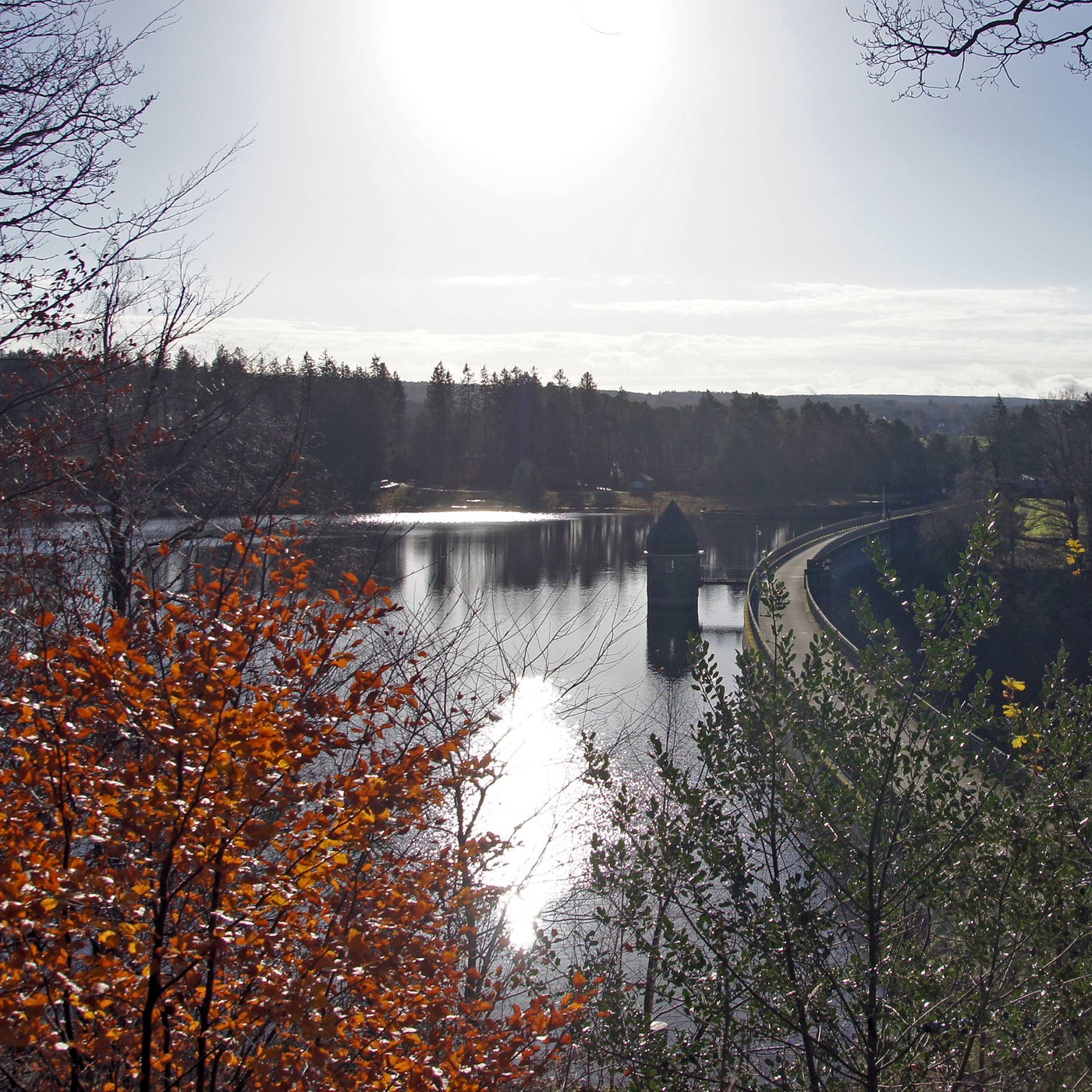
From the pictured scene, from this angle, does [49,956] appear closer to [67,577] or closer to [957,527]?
[67,577]

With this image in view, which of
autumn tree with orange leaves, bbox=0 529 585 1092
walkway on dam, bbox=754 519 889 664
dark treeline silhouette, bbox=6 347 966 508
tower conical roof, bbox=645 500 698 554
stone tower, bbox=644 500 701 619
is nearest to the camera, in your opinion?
autumn tree with orange leaves, bbox=0 529 585 1092

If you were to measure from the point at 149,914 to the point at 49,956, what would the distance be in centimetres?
72

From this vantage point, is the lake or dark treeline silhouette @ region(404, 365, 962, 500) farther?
dark treeline silhouette @ region(404, 365, 962, 500)

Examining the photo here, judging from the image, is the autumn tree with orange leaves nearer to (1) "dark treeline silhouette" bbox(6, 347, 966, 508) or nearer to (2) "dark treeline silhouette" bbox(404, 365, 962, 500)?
(1) "dark treeline silhouette" bbox(6, 347, 966, 508)

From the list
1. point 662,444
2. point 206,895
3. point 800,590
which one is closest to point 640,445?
point 662,444

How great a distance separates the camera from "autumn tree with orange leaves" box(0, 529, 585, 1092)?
2766 millimetres

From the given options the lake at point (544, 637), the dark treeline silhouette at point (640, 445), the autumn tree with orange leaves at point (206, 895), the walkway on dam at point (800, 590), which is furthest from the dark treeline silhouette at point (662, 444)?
the autumn tree with orange leaves at point (206, 895)

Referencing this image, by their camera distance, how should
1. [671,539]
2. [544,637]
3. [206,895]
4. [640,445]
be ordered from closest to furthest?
[206,895] < [544,637] < [671,539] < [640,445]

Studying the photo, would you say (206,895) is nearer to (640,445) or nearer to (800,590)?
(800,590)

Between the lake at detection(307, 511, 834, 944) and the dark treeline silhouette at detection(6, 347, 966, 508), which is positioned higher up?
the dark treeline silhouette at detection(6, 347, 966, 508)

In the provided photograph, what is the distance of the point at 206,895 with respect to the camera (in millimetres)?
3344

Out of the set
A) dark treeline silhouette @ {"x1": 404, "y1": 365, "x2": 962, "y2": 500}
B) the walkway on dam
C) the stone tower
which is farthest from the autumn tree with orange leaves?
dark treeline silhouette @ {"x1": 404, "y1": 365, "x2": 962, "y2": 500}

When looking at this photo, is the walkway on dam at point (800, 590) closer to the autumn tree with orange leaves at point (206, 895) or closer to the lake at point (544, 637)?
the lake at point (544, 637)

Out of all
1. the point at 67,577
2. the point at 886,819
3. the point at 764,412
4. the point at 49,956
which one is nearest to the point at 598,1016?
the point at 886,819
